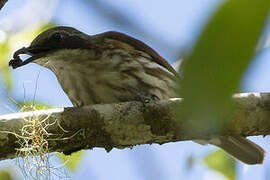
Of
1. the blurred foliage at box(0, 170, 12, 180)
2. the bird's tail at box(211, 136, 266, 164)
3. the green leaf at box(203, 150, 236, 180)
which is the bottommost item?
the blurred foliage at box(0, 170, 12, 180)

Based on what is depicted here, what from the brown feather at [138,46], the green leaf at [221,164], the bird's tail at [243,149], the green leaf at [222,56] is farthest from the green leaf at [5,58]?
the green leaf at [222,56]

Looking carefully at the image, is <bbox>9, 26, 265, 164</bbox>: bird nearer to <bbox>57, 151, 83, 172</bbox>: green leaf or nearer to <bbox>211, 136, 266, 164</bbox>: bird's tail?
<bbox>211, 136, 266, 164</bbox>: bird's tail

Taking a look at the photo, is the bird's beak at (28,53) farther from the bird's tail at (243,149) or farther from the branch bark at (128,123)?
the bird's tail at (243,149)

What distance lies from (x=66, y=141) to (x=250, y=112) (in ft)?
3.83

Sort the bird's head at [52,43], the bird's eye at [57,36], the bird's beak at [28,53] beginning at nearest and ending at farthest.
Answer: the bird's beak at [28,53] → the bird's head at [52,43] → the bird's eye at [57,36]

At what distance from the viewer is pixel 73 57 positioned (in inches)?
161

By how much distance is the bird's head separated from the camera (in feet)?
12.5

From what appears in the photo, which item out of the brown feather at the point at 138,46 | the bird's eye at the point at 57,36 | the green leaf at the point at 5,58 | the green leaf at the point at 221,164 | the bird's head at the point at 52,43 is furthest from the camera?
the brown feather at the point at 138,46

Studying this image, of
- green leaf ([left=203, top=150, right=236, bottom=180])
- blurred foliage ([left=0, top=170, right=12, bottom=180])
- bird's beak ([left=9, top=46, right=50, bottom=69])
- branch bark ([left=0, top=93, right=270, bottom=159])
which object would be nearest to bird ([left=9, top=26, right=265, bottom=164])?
bird's beak ([left=9, top=46, right=50, bottom=69])

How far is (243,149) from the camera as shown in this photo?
400cm

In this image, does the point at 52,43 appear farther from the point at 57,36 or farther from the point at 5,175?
the point at 5,175

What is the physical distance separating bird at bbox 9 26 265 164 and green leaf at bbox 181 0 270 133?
2.97 meters

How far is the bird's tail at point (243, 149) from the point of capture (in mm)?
3955

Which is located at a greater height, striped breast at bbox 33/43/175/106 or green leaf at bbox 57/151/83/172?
striped breast at bbox 33/43/175/106
